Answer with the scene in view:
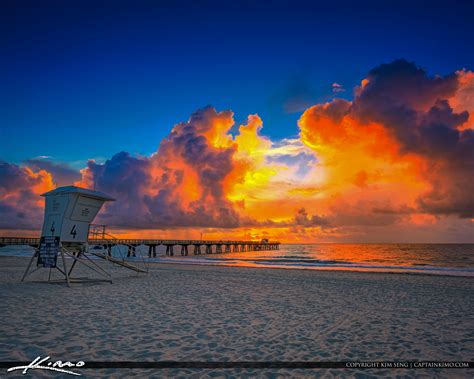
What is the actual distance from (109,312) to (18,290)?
6.70 m

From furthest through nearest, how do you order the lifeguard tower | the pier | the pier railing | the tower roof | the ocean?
the pier → the pier railing → the ocean → the tower roof → the lifeguard tower

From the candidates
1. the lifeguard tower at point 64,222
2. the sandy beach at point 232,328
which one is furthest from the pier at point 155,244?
the sandy beach at point 232,328

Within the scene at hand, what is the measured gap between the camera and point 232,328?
753 cm

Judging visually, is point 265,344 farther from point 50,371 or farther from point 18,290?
point 18,290

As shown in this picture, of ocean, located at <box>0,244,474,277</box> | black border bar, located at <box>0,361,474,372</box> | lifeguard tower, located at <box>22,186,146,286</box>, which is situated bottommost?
ocean, located at <box>0,244,474,277</box>

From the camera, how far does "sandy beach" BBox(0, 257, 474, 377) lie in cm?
561

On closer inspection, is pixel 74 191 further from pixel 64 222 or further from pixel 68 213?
pixel 64 222

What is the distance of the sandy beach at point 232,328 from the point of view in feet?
18.4

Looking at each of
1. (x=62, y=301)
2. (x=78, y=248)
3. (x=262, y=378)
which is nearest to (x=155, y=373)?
(x=262, y=378)

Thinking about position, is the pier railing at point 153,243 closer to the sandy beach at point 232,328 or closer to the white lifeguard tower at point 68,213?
the white lifeguard tower at point 68,213
